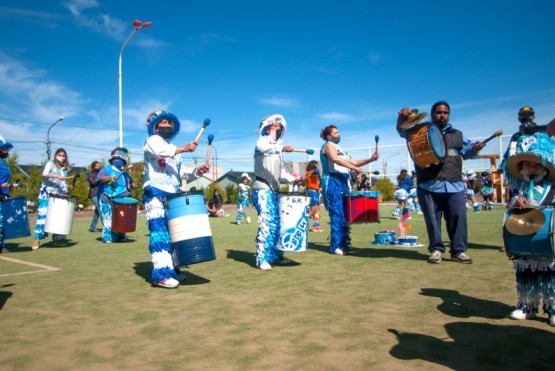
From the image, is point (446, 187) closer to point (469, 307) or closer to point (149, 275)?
point (469, 307)

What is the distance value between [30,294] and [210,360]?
3.20 metres

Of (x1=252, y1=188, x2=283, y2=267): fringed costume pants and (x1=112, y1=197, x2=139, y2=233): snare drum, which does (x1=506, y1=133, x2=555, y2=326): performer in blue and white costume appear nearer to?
(x1=252, y1=188, x2=283, y2=267): fringed costume pants

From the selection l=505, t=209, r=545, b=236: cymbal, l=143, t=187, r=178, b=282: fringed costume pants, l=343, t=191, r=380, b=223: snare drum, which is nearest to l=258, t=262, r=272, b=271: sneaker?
l=143, t=187, r=178, b=282: fringed costume pants

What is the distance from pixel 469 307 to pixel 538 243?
95 centimetres

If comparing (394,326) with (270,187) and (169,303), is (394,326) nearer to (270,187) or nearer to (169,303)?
(169,303)

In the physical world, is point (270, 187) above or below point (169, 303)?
above

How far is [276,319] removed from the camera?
13.0 feet

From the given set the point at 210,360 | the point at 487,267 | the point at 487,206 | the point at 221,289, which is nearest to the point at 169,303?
the point at 221,289

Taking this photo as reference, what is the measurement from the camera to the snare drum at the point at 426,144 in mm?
6270

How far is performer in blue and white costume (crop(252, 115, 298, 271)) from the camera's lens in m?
6.51

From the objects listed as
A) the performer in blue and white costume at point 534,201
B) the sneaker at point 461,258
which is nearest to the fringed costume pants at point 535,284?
the performer in blue and white costume at point 534,201

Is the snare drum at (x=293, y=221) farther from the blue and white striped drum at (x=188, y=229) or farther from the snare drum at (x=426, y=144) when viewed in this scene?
the snare drum at (x=426, y=144)

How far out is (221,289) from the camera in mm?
5277

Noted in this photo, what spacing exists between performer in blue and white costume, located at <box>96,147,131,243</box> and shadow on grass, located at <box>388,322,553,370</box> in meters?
8.67
